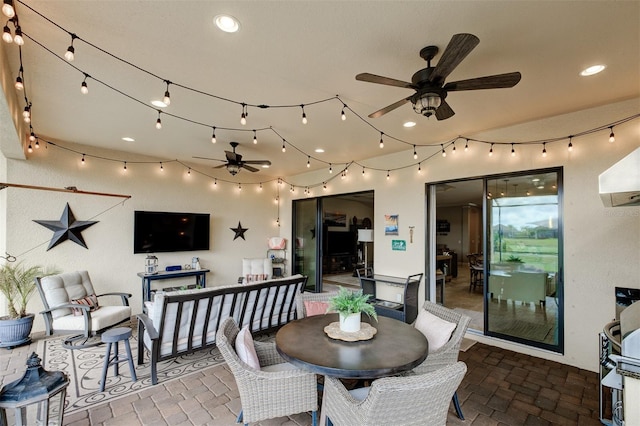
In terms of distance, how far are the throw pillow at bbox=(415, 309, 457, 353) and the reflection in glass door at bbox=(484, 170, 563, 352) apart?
7.00ft

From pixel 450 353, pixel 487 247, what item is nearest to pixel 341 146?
pixel 487 247

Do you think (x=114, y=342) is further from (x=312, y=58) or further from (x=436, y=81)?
(x=436, y=81)

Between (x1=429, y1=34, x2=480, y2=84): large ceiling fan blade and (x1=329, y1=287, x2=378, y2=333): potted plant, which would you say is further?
(x1=329, y1=287, x2=378, y2=333): potted plant

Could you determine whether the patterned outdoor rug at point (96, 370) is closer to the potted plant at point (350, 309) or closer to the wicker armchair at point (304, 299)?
the wicker armchair at point (304, 299)

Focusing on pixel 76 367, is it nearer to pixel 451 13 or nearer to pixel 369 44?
pixel 369 44

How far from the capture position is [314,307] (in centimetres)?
354

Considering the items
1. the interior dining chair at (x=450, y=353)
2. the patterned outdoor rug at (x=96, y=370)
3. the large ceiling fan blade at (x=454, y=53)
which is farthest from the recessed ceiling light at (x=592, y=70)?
the patterned outdoor rug at (x=96, y=370)

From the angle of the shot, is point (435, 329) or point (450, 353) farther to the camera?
point (435, 329)

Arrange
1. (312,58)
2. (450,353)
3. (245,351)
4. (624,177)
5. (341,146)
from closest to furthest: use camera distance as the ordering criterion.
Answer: (624,177) → (245,351) → (450,353) → (312,58) → (341,146)

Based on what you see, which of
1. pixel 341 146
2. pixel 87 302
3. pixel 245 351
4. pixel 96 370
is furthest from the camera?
pixel 341 146

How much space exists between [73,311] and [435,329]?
4832 mm

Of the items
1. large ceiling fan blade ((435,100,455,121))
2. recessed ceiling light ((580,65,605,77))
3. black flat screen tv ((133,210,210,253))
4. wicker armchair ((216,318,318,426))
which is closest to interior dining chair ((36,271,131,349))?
black flat screen tv ((133,210,210,253))

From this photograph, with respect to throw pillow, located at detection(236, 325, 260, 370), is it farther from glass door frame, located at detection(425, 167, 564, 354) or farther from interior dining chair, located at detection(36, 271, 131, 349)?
glass door frame, located at detection(425, 167, 564, 354)

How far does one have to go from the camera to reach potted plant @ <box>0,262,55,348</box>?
4.08 metres
